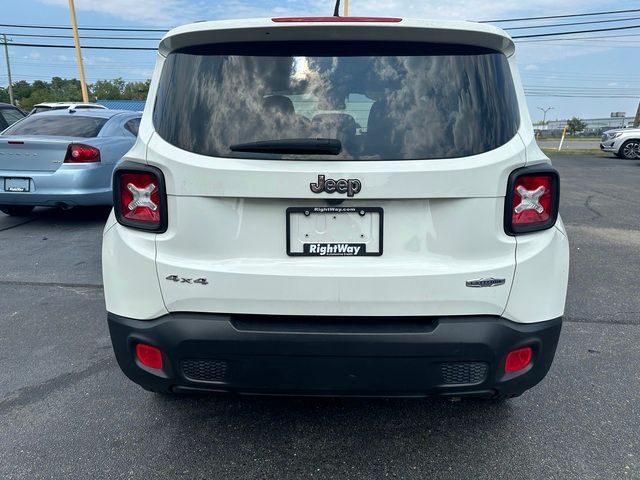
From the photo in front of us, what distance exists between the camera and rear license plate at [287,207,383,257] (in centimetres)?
195

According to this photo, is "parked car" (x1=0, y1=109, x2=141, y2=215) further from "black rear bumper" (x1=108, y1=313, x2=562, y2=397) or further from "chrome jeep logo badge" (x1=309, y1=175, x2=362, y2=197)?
"chrome jeep logo badge" (x1=309, y1=175, x2=362, y2=197)

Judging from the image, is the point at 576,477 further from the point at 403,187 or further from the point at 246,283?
the point at 246,283

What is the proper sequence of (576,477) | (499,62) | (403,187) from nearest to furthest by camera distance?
(403,187) → (499,62) → (576,477)

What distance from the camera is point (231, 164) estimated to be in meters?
1.92

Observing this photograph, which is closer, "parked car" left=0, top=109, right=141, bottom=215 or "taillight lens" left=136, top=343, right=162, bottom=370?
"taillight lens" left=136, top=343, right=162, bottom=370

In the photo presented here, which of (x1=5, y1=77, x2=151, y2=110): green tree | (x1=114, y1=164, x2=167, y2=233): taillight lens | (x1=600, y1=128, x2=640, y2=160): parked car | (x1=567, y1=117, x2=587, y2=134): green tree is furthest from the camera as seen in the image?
(x1=567, y1=117, x2=587, y2=134): green tree

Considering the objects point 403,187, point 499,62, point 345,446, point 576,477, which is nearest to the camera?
point 403,187

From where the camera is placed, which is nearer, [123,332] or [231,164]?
[231,164]

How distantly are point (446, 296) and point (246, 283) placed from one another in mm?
778

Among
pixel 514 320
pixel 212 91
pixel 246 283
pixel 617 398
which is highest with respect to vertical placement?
pixel 212 91

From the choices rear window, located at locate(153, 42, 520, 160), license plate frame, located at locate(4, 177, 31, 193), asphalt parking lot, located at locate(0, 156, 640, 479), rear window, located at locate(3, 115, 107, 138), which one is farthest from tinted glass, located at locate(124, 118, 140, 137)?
rear window, located at locate(153, 42, 520, 160)

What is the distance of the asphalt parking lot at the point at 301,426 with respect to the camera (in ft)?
7.49

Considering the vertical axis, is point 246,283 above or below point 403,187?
below

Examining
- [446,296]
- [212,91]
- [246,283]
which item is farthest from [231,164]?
[446,296]
